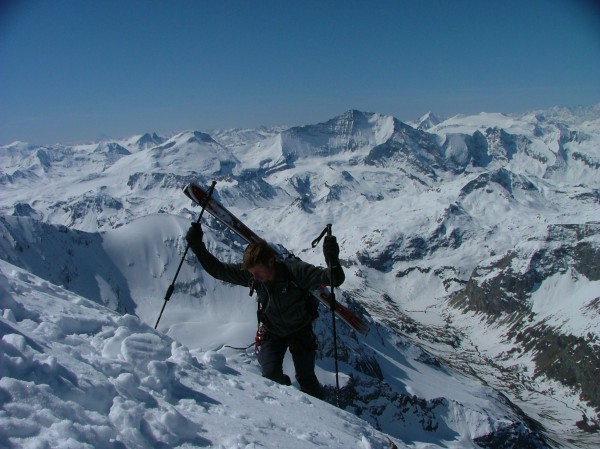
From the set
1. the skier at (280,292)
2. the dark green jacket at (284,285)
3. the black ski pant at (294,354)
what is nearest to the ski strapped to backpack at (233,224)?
the black ski pant at (294,354)

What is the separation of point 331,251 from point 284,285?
131 cm

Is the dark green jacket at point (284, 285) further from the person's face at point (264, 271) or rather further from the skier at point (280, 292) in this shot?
the person's face at point (264, 271)

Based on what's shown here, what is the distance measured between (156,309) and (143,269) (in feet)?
69.3

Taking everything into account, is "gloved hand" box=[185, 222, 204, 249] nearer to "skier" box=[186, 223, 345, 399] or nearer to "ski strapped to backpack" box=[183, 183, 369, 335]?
"skier" box=[186, 223, 345, 399]

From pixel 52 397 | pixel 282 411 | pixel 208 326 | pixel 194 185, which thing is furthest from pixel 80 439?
pixel 208 326

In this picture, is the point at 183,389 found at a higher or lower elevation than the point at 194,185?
lower

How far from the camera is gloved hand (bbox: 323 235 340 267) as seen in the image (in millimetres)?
10570

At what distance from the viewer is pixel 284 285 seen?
11000 millimetres

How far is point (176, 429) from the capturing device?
7809 millimetres

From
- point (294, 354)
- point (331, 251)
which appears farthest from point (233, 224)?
point (331, 251)

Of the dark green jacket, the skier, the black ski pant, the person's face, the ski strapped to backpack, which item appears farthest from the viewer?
the ski strapped to backpack

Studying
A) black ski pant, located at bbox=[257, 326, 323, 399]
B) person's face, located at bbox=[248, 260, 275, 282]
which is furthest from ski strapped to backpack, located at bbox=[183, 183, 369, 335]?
person's face, located at bbox=[248, 260, 275, 282]

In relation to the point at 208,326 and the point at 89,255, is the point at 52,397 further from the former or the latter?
the point at 89,255

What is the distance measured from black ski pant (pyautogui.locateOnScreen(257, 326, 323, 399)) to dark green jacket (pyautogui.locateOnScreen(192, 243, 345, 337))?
34 cm
